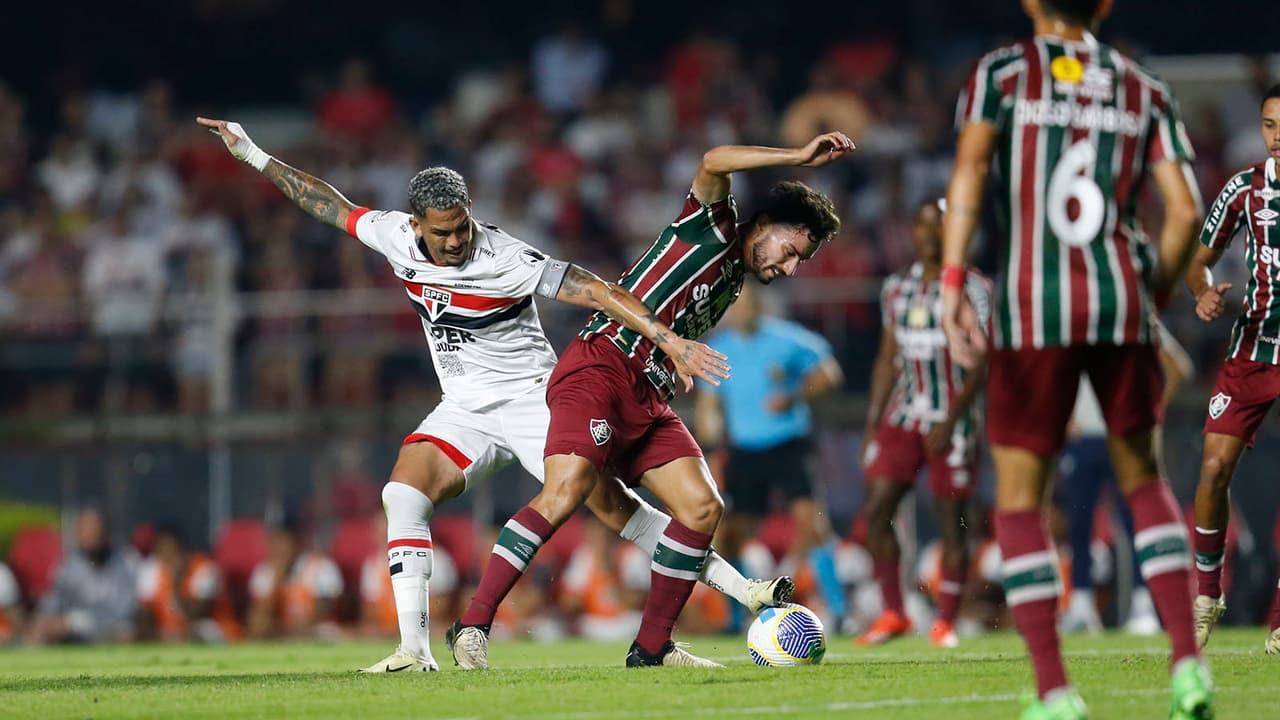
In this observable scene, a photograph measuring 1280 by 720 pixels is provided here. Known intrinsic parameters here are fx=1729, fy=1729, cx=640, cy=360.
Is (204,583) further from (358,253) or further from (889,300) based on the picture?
(889,300)

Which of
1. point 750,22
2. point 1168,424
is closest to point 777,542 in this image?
point 1168,424

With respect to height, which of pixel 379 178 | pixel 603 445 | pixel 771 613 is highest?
pixel 379 178

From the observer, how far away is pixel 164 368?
15.9 meters

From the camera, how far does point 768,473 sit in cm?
1315

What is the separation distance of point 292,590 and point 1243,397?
31.0 ft

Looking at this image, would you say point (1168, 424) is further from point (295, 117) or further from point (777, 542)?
point (295, 117)

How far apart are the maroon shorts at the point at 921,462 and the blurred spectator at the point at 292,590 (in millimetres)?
5906

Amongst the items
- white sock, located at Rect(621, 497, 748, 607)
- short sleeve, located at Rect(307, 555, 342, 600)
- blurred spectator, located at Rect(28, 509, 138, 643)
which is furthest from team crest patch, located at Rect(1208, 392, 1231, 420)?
blurred spectator, located at Rect(28, 509, 138, 643)

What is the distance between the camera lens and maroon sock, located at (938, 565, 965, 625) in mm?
10742

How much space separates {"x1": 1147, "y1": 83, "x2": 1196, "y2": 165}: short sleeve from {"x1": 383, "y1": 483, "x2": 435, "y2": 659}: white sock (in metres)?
3.70

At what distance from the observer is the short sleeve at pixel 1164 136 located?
17.1ft

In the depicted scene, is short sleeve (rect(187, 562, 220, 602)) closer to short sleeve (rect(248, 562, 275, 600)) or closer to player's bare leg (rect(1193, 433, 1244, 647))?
short sleeve (rect(248, 562, 275, 600))

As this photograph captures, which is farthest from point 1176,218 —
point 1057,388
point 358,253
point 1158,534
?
point 358,253

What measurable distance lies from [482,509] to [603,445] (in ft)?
25.7
